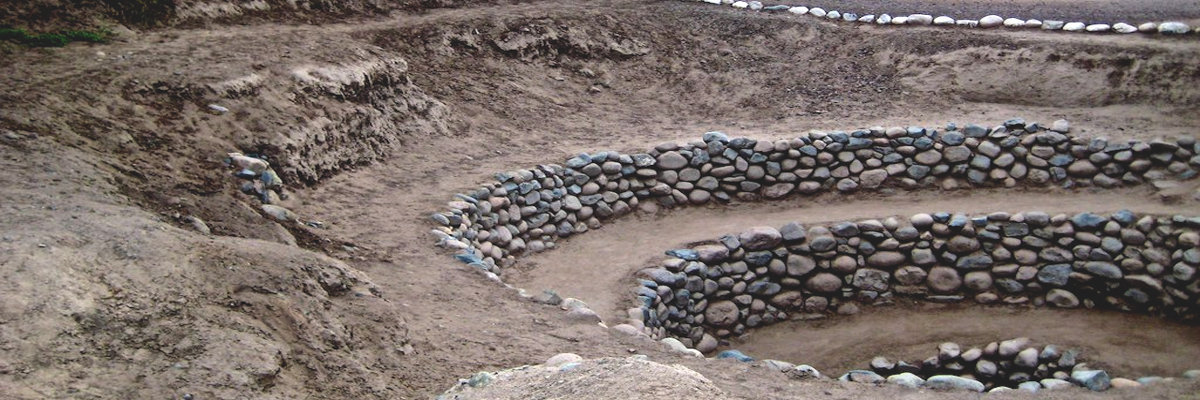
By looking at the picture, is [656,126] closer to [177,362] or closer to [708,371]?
[708,371]

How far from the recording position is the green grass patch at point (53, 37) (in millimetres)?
11695

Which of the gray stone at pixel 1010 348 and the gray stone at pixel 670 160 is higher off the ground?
the gray stone at pixel 670 160

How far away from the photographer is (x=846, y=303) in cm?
1341

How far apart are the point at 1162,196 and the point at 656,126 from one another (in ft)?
24.2

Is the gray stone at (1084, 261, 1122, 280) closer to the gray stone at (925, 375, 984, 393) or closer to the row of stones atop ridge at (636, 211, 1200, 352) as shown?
the row of stones atop ridge at (636, 211, 1200, 352)

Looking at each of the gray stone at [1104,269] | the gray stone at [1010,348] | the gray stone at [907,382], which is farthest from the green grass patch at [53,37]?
the gray stone at [1104,269]

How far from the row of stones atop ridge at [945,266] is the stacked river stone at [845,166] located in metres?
1.14

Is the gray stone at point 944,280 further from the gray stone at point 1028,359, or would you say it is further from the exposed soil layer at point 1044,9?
the exposed soil layer at point 1044,9

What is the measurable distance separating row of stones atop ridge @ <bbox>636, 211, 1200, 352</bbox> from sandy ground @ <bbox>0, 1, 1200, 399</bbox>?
40cm

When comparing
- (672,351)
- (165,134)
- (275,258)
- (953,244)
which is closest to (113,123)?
(165,134)

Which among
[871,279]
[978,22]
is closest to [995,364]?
[871,279]

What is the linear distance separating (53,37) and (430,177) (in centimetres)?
493

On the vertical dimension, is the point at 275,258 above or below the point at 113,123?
below

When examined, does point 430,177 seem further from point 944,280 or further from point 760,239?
point 944,280
